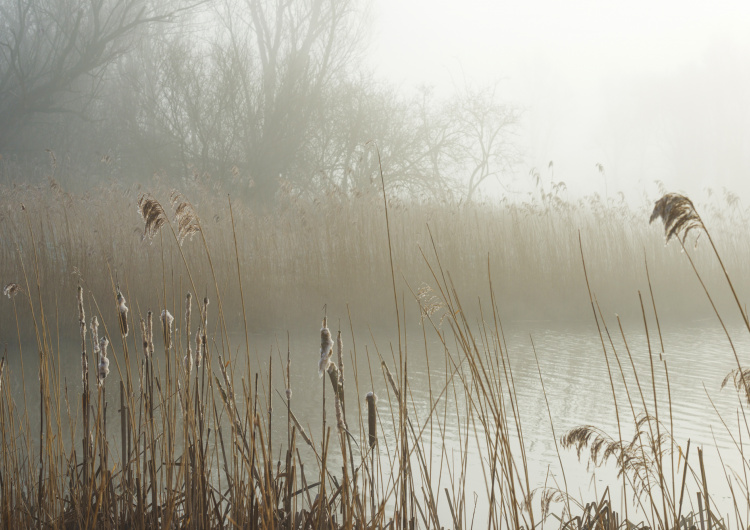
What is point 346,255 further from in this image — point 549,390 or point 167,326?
point 167,326

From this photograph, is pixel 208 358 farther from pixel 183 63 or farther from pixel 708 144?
pixel 708 144

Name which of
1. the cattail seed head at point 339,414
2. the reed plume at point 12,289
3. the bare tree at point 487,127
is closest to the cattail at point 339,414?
the cattail seed head at point 339,414

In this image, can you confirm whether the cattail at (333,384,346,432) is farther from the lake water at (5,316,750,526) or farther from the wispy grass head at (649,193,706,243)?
the wispy grass head at (649,193,706,243)

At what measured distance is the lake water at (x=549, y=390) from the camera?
228 centimetres

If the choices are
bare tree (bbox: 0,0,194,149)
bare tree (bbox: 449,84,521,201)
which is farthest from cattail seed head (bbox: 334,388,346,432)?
bare tree (bbox: 449,84,521,201)

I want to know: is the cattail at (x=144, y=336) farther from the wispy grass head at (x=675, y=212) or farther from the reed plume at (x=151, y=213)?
the wispy grass head at (x=675, y=212)

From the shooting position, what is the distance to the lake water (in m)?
2.28

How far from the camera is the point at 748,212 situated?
7520mm

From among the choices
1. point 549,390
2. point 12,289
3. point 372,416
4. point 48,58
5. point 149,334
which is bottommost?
point 549,390

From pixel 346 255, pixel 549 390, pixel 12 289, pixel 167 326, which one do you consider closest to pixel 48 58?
pixel 346 255

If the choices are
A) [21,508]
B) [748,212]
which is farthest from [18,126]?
[21,508]

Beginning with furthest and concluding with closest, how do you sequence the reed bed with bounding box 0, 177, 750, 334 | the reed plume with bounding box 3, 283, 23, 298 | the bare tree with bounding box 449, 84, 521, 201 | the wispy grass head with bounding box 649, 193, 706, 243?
the bare tree with bounding box 449, 84, 521, 201, the reed bed with bounding box 0, 177, 750, 334, the reed plume with bounding box 3, 283, 23, 298, the wispy grass head with bounding box 649, 193, 706, 243

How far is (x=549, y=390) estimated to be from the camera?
349 centimetres

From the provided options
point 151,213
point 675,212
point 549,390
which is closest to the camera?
point 675,212
